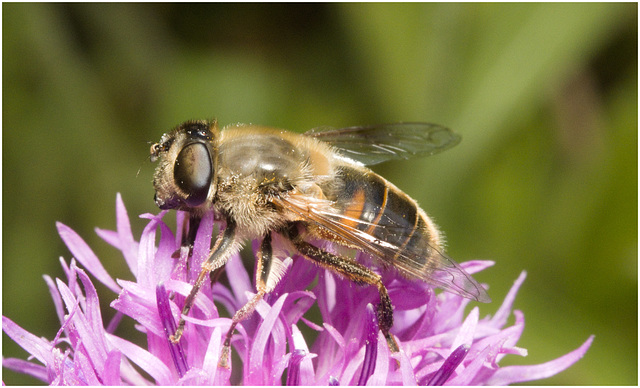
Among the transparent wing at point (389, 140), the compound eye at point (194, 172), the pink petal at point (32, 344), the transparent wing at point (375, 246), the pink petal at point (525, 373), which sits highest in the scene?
the transparent wing at point (389, 140)

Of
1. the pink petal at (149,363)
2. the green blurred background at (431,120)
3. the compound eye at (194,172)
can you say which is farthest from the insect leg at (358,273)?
the green blurred background at (431,120)

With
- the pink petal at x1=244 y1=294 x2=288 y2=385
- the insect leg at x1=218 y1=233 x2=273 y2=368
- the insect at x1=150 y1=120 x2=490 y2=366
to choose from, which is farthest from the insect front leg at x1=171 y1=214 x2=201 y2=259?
the pink petal at x1=244 y1=294 x2=288 y2=385

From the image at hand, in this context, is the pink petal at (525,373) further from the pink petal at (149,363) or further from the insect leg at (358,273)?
the pink petal at (149,363)

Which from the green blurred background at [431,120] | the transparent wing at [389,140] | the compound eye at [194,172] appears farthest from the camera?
the green blurred background at [431,120]

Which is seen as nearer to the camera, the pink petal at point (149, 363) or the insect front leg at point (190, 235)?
the pink petal at point (149, 363)

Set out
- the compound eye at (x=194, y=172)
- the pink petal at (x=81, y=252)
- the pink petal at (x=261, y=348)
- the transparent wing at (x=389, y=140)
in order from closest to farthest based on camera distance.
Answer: the pink petal at (x=261, y=348) → the compound eye at (x=194, y=172) → the pink petal at (x=81, y=252) → the transparent wing at (x=389, y=140)

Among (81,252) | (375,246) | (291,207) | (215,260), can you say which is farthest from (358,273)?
(81,252)
